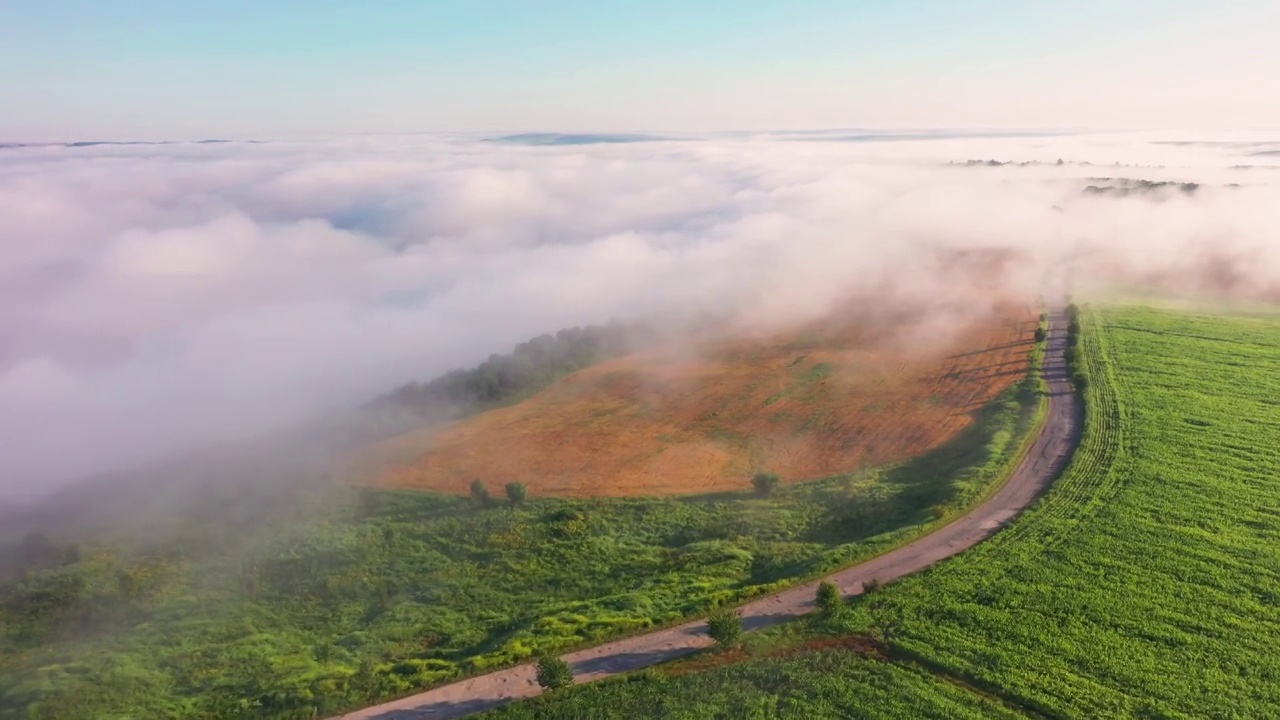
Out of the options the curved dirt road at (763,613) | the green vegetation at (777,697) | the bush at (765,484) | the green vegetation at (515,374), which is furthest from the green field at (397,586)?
the green vegetation at (515,374)

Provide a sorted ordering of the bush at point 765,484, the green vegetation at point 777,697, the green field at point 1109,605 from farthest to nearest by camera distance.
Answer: the bush at point 765,484
the green field at point 1109,605
the green vegetation at point 777,697

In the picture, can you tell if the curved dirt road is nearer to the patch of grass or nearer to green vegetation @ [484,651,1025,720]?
the patch of grass

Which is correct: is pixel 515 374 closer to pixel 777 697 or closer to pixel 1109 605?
pixel 777 697

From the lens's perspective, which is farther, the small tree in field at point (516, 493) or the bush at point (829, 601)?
the small tree in field at point (516, 493)

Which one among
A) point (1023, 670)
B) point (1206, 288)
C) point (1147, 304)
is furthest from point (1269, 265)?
point (1023, 670)

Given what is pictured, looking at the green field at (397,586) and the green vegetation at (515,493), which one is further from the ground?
the green vegetation at (515,493)

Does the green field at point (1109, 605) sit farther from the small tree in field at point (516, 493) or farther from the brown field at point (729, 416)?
the small tree in field at point (516, 493)
